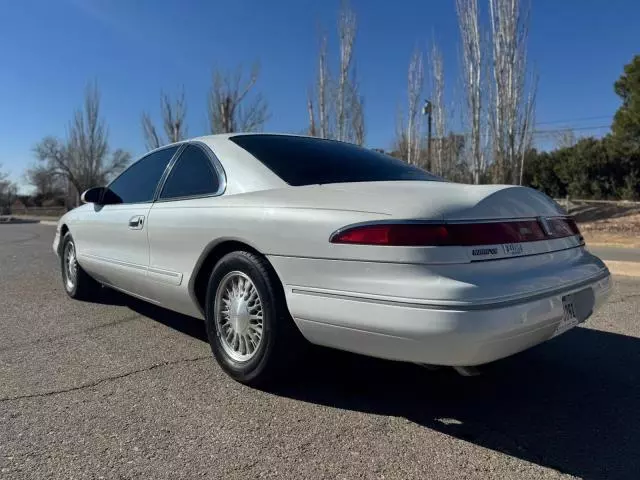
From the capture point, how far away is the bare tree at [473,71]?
16.8 metres

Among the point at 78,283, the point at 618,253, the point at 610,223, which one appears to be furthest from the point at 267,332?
the point at 610,223

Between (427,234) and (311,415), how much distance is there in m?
1.07

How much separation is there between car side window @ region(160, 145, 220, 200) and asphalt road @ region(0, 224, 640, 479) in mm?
1069

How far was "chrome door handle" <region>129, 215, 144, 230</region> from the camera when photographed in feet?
12.4

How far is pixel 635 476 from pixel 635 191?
86.2 ft

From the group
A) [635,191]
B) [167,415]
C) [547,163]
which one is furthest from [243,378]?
[547,163]

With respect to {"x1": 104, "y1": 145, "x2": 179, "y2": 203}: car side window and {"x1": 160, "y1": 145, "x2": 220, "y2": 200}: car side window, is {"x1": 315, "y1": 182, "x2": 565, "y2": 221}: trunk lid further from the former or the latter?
{"x1": 104, "y1": 145, "x2": 179, "y2": 203}: car side window

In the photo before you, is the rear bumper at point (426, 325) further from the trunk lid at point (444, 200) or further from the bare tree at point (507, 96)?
the bare tree at point (507, 96)

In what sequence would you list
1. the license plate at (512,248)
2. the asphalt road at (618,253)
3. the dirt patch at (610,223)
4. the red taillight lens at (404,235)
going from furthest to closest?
the dirt patch at (610,223) < the asphalt road at (618,253) < the license plate at (512,248) < the red taillight lens at (404,235)

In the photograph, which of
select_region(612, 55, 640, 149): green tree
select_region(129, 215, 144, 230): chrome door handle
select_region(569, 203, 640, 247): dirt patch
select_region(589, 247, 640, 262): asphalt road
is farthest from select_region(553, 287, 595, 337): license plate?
select_region(612, 55, 640, 149): green tree

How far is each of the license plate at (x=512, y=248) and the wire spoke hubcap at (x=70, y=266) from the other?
163 inches

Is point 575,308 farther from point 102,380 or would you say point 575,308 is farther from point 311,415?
point 102,380

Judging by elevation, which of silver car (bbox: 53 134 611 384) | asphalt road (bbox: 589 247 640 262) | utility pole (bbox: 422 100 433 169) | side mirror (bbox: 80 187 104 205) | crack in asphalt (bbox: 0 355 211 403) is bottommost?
asphalt road (bbox: 589 247 640 262)

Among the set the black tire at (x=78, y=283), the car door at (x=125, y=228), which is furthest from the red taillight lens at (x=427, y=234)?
the black tire at (x=78, y=283)
